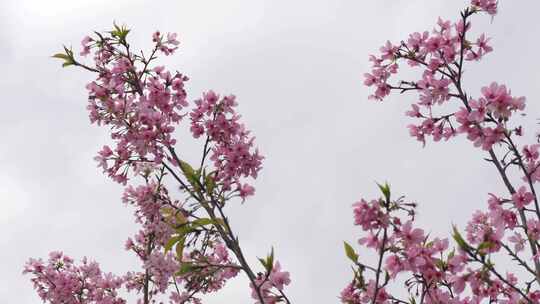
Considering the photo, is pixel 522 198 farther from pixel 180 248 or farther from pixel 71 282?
pixel 71 282

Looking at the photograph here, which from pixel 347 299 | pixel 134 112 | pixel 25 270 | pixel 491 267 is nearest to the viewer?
pixel 491 267

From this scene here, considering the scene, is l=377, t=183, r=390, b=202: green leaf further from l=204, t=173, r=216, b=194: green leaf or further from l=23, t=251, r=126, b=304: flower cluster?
l=23, t=251, r=126, b=304: flower cluster

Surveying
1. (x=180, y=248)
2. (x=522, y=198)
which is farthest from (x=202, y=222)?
(x=522, y=198)

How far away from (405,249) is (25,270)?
8.41m

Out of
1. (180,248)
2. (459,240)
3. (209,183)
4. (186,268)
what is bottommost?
(459,240)

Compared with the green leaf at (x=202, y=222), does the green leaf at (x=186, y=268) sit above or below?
below

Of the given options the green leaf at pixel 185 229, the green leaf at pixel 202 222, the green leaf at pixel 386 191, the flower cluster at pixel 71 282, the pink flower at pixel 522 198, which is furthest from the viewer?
the flower cluster at pixel 71 282

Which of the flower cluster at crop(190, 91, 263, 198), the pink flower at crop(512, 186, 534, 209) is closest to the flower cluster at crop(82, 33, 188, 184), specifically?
the flower cluster at crop(190, 91, 263, 198)

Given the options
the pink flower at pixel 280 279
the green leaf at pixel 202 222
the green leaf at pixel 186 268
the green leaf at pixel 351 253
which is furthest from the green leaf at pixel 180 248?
the green leaf at pixel 351 253

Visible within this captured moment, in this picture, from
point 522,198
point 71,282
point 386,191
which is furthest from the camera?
point 71,282

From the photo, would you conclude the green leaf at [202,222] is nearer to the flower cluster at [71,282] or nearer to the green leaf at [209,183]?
the green leaf at [209,183]

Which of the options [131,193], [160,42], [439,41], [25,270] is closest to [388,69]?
[439,41]

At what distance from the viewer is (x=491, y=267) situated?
4.02m

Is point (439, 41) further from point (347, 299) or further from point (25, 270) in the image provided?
point (25, 270)
